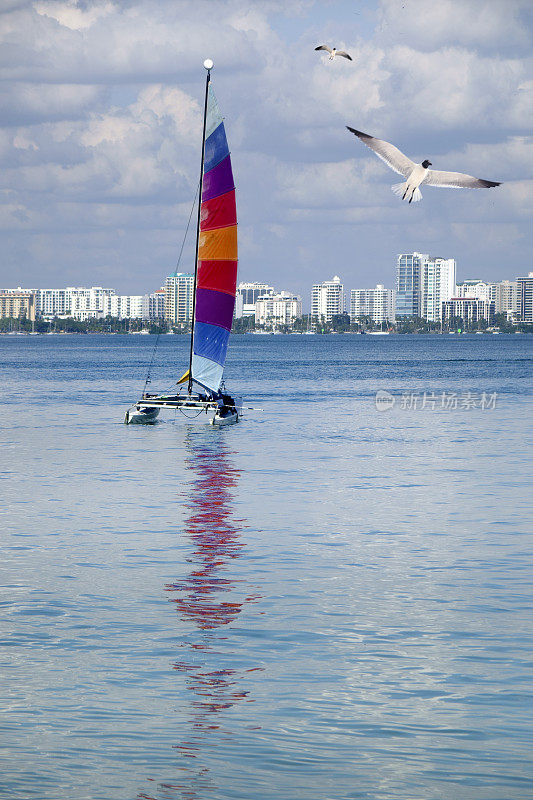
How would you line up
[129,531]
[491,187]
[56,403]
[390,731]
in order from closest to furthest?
[390,731] < [129,531] < [491,187] < [56,403]

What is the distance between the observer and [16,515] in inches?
1224

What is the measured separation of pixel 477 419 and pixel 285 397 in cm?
2417

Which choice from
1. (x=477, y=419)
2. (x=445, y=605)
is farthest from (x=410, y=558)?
(x=477, y=419)

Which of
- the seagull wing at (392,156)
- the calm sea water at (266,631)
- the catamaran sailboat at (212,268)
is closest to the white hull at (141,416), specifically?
the catamaran sailboat at (212,268)

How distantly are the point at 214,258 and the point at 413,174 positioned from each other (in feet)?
71.1

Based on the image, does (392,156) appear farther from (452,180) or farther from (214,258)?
(214,258)

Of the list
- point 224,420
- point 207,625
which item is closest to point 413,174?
point 207,625

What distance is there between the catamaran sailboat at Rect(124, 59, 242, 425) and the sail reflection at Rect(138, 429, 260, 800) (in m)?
19.9

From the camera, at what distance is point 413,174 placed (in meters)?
34.3

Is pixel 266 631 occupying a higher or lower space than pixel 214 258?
lower

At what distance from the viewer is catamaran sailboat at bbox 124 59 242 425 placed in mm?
54281

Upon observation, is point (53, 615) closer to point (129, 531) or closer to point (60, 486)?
point (129, 531)

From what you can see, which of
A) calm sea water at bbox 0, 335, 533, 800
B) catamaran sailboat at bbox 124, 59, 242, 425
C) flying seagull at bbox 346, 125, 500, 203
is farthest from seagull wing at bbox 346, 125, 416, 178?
catamaran sailboat at bbox 124, 59, 242, 425

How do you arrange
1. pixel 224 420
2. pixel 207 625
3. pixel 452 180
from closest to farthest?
pixel 207 625
pixel 452 180
pixel 224 420
